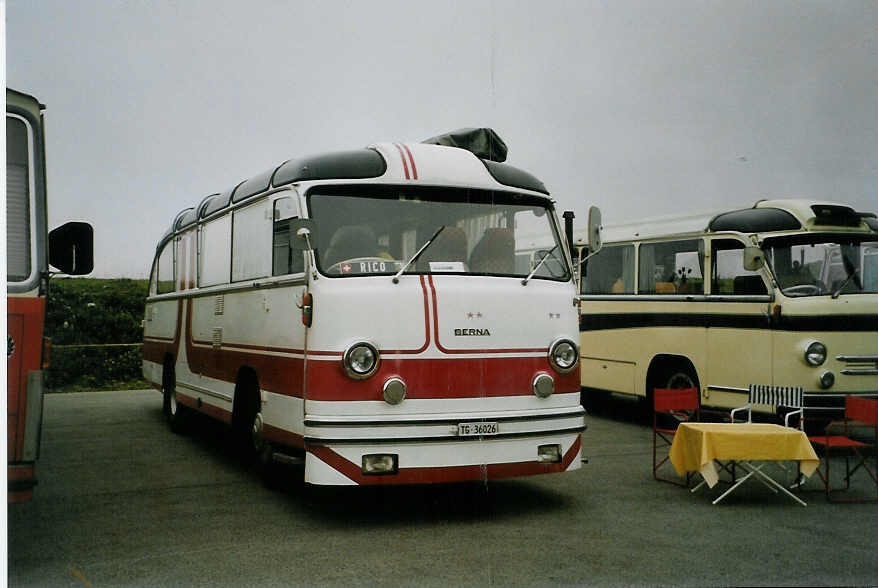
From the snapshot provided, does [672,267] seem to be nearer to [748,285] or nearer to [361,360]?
[748,285]

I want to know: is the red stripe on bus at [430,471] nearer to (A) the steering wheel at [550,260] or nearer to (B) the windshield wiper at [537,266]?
(B) the windshield wiper at [537,266]

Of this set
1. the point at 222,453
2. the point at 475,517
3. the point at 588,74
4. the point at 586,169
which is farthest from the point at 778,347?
the point at 222,453

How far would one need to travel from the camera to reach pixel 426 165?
7281mm

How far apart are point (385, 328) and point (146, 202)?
2317 mm

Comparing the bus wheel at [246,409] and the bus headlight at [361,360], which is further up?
the bus headlight at [361,360]

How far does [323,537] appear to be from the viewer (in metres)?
6.51

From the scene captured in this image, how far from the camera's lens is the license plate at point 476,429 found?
6.71 m

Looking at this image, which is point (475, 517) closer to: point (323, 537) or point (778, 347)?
point (323, 537)

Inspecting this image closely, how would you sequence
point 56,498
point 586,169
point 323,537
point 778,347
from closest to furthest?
point 323,537, point 56,498, point 586,169, point 778,347

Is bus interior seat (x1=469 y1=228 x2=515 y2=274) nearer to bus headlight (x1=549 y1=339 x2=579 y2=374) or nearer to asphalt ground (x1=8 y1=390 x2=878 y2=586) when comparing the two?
bus headlight (x1=549 y1=339 x2=579 y2=374)

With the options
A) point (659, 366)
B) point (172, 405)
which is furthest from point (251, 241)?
point (659, 366)

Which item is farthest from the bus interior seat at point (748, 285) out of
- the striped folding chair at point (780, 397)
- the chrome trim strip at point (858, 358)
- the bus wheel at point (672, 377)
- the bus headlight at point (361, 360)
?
the bus headlight at point (361, 360)

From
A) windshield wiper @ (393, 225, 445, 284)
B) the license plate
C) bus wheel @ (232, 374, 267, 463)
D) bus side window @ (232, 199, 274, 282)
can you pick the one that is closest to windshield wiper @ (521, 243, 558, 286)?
windshield wiper @ (393, 225, 445, 284)

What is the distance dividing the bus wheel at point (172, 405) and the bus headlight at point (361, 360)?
17.6 feet
